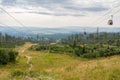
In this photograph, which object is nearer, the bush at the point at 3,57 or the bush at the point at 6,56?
the bush at the point at 3,57

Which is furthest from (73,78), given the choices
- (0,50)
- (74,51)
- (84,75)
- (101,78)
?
(74,51)

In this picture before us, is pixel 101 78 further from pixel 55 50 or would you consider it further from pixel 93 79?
pixel 55 50

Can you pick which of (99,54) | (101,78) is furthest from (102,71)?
(99,54)

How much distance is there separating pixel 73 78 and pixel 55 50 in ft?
329

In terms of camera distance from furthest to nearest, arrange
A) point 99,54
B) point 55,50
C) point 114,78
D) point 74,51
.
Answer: point 55,50 → point 74,51 → point 99,54 → point 114,78

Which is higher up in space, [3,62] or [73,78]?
[73,78]

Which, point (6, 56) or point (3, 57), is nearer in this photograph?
point (3, 57)

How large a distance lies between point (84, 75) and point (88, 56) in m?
76.3

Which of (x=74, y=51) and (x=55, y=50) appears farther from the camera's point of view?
(x=55, y=50)

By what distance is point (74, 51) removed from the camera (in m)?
108

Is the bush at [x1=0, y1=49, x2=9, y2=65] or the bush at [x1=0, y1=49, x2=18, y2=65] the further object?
the bush at [x1=0, y1=49, x2=18, y2=65]

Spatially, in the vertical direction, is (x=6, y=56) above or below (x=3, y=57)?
above

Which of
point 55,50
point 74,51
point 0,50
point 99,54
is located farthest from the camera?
point 55,50

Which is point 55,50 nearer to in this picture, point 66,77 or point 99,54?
→ point 99,54
